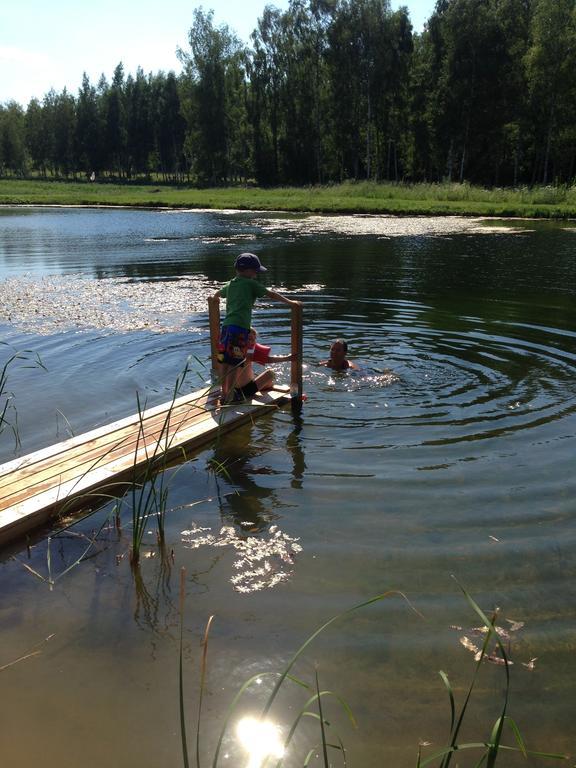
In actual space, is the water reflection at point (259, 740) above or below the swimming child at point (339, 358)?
below

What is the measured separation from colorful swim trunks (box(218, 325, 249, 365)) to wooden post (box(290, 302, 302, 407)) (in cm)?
61

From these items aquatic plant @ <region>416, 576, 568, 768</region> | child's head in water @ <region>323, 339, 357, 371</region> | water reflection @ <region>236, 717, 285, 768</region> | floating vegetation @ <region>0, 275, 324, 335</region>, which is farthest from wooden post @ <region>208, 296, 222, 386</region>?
aquatic plant @ <region>416, 576, 568, 768</region>

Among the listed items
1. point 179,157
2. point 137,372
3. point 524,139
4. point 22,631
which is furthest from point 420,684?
point 179,157

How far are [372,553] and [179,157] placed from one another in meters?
103

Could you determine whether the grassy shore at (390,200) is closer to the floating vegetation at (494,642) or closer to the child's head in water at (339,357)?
the child's head in water at (339,357)

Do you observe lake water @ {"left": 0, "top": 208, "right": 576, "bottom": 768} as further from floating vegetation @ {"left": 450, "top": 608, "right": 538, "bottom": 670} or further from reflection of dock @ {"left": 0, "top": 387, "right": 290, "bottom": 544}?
reflection of dock @ {"left": 0, "top": 387, "right": 290, "bottom": 544}

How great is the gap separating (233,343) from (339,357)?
246cm

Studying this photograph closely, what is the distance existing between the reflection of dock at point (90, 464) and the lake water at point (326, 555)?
23 centimetres

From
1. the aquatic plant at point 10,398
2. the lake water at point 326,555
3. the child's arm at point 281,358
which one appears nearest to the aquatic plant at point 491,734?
the lake water at point 326,555

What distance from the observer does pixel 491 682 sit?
372 cm

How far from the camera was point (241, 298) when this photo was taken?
Result: 25.1 ft

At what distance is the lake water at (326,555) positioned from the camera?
11.5ft

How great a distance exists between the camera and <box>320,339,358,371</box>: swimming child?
980 centimetres

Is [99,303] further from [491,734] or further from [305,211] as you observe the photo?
[305,211]
